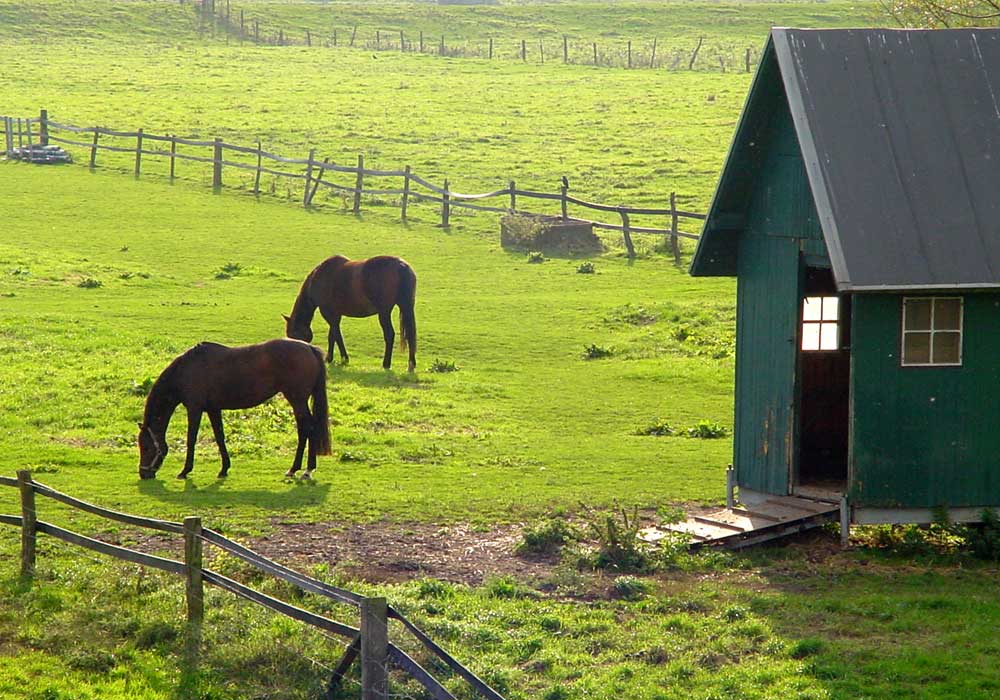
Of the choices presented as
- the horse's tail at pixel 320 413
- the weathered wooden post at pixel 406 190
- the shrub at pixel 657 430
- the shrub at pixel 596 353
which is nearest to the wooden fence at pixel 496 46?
the weathered wooden post at pixel 406 190

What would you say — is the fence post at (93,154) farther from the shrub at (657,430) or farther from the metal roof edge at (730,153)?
the metal roof edge at (730,153)

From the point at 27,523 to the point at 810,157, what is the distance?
783 cm

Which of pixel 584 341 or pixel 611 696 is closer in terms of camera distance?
pixel 611 696

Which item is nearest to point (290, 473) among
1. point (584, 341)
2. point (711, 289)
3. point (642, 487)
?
point (642, 487)

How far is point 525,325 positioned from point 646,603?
14247 millimetres

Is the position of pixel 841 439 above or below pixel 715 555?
above

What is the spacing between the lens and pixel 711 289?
92.0 ft

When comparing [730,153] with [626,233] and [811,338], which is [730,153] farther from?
[626,233]

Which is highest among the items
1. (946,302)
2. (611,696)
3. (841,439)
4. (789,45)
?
(789,45)

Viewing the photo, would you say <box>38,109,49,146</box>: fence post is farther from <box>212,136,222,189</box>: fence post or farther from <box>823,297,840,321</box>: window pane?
<box>823,297,840,321</box>: window pane

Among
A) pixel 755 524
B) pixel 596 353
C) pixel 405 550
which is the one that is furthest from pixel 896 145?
pixel 596 353

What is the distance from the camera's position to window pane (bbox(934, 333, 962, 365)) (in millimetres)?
12789

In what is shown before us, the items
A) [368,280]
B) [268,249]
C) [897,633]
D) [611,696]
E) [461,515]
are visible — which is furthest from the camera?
[268,249]

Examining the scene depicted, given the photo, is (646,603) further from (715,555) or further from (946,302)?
(946,302)
